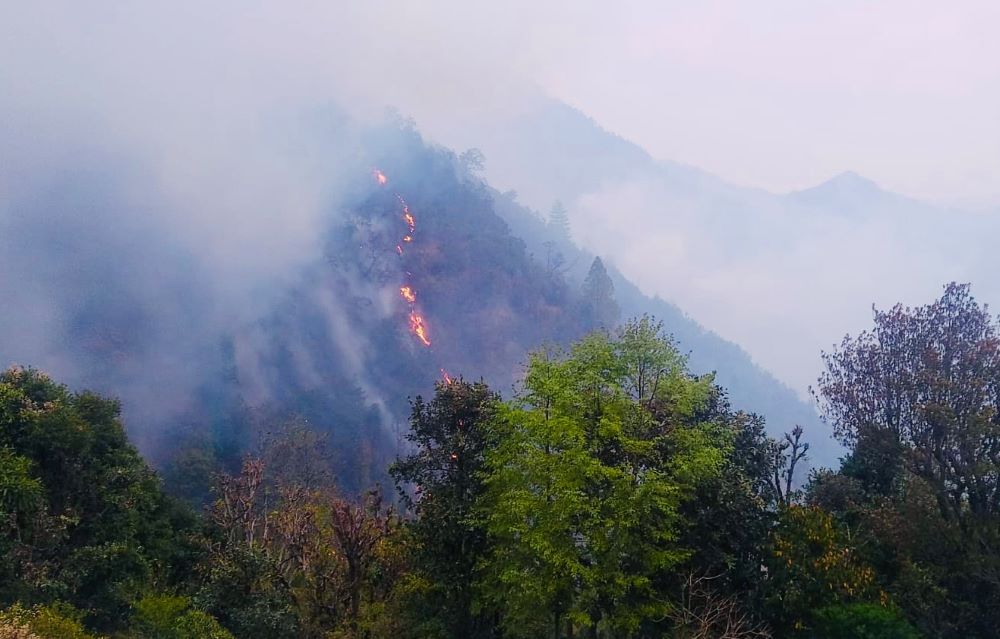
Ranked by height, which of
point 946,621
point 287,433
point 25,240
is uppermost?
point 25,240

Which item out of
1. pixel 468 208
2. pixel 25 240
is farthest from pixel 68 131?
pixel 468 208

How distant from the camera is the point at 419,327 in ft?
415

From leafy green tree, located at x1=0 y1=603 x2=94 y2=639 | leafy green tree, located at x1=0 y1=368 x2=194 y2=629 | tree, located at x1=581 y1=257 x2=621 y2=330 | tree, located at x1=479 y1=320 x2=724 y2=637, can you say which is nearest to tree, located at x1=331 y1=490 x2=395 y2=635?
tree, located at x1=479 y1=320 x2=724 y2=637

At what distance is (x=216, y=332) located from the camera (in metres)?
104

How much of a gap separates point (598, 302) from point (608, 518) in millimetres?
116054

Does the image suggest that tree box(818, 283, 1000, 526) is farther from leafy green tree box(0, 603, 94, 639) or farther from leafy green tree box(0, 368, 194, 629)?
leafy green tree box(0, 368, 194, 629)

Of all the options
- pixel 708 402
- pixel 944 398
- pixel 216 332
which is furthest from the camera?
pixel 216 332

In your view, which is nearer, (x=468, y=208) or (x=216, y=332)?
(x=216, y=332)

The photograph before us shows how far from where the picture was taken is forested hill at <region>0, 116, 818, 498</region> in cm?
8894

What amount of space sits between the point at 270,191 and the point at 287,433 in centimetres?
7838

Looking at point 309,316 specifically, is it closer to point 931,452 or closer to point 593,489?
point 593,489

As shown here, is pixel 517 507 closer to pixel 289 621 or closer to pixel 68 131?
pixel 289 621

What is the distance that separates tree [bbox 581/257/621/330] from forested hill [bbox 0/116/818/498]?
339 mm

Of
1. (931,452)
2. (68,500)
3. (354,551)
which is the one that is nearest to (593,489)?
(354,551)
